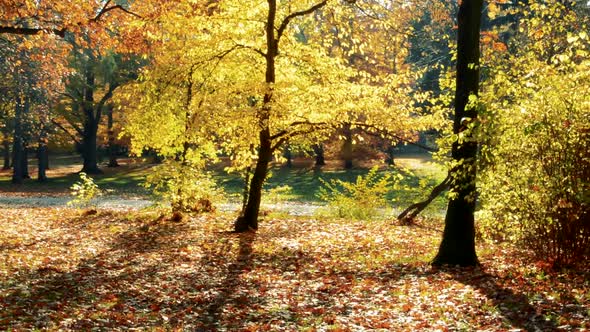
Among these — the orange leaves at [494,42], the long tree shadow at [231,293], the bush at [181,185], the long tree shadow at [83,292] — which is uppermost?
the orange leaves at [494,42]

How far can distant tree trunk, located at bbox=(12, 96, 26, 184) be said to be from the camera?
3466 cm

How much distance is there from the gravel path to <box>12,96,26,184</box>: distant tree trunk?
234 inches

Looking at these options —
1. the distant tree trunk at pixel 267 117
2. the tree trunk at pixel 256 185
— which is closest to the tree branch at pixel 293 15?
the distant tree trunk at pixel 267 117

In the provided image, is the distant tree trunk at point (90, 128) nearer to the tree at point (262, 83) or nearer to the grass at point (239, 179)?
the grass at point (239, 179)

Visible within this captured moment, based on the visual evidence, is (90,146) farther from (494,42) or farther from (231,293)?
(231,293)

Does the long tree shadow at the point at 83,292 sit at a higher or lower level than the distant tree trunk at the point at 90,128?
lower

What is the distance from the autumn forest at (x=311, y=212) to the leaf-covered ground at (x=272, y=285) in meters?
0.05

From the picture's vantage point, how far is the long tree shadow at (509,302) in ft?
21.3

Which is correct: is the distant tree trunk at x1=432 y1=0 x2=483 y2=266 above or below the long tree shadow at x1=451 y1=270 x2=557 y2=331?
above

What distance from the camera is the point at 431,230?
48.7 ft

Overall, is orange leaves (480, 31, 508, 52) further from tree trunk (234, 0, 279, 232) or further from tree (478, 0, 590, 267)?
tree trunk (234, 0, 279, 232)

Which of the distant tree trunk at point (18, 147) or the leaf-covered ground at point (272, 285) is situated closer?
the leaf-covered ground at point (272, 285)

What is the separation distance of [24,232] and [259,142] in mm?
6682

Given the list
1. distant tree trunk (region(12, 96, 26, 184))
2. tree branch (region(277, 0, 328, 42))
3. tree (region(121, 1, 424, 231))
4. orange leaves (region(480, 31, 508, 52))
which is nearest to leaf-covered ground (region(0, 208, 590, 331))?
tree (region(121, 1, 424, 231))
